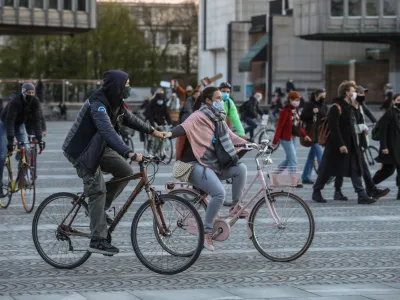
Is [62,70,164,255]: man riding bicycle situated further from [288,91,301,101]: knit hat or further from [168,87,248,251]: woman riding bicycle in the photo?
[288,91,301,101]: knit hat

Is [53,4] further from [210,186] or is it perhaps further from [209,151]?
[210,186]

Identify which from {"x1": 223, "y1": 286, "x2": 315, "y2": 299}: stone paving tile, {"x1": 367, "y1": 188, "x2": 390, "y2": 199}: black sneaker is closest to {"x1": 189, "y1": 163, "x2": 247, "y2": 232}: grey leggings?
{"x1": 223, "y1": 286, "x2": 315, "y2": 299}: stone paving tile

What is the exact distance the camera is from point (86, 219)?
9.67 meters

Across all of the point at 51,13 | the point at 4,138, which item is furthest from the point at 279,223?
the point at 51,13

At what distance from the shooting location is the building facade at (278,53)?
293ft

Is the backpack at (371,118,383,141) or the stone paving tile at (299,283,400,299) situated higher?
the backpack at (371,118,383,141)

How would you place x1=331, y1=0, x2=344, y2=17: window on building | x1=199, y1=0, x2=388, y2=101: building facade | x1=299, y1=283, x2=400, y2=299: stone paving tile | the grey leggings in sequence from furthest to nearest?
x1=199, y1=0, x2=388, y2=101: building facade → x1=331, y1=0, x2=344, y2=17: window on building → the grey leggings → x1=299, y1=283, x2=400, y2=299: stone paving tile

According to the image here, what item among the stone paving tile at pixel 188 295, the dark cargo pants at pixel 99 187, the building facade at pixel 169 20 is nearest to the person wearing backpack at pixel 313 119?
the dark cargo pants at pixel 99 187

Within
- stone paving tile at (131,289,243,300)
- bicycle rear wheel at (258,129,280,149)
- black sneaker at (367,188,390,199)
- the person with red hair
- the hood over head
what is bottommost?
bicycle rear wheel at (258,129,280,149)

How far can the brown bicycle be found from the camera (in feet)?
30.5

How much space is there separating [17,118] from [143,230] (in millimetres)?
6779

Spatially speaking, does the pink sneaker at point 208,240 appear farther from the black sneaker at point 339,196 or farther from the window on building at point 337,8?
the window on building at point 337,8

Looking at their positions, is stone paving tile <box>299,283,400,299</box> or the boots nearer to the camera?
stone paving tile <box>299,283,400,299</box>

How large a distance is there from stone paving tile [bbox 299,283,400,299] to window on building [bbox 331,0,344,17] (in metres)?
72.4
